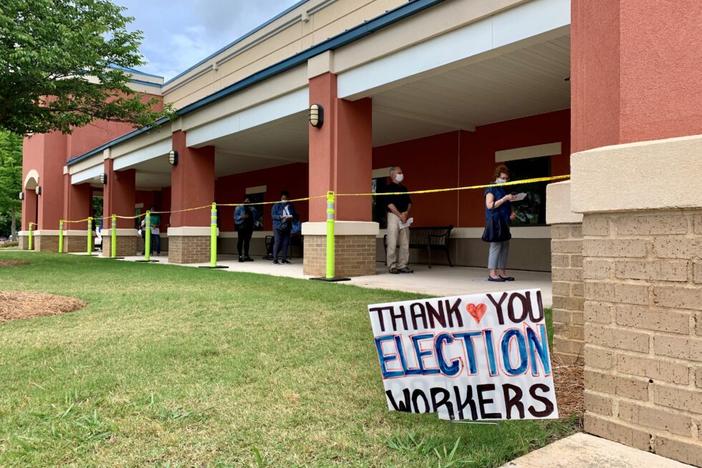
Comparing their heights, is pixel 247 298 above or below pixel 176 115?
below

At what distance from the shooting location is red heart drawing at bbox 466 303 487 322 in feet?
7.79

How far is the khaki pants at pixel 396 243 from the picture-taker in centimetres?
966

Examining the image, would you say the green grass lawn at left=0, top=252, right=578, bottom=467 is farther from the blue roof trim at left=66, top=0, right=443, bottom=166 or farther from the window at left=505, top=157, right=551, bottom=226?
the window at left=505, top=157, right=551, bottom=226

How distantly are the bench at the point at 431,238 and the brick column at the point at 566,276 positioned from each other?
8.63 metres

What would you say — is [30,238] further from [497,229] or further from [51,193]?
[497,229]

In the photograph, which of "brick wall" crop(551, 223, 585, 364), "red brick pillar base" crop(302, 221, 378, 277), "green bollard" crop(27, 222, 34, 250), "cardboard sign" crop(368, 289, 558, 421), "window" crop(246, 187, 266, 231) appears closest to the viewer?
"cardboard sign" crop(368, 289, 558, 421)

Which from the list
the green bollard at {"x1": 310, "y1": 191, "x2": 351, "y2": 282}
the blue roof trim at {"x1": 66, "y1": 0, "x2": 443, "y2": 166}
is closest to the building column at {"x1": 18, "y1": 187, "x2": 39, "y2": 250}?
the blue roof trim at {"x1": 66, "y1": 0, "x2": 443, "y2": 166}

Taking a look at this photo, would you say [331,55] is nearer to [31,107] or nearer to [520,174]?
[520,174]

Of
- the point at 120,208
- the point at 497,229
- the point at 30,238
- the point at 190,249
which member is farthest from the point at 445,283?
the point at 30,238

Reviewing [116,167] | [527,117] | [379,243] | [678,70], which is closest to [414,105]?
[527,117]

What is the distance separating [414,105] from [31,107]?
9.34 metres

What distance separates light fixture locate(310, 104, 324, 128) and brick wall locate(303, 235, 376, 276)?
2053mm

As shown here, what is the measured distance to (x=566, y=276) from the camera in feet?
10.7

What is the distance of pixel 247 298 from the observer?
6355 mm
